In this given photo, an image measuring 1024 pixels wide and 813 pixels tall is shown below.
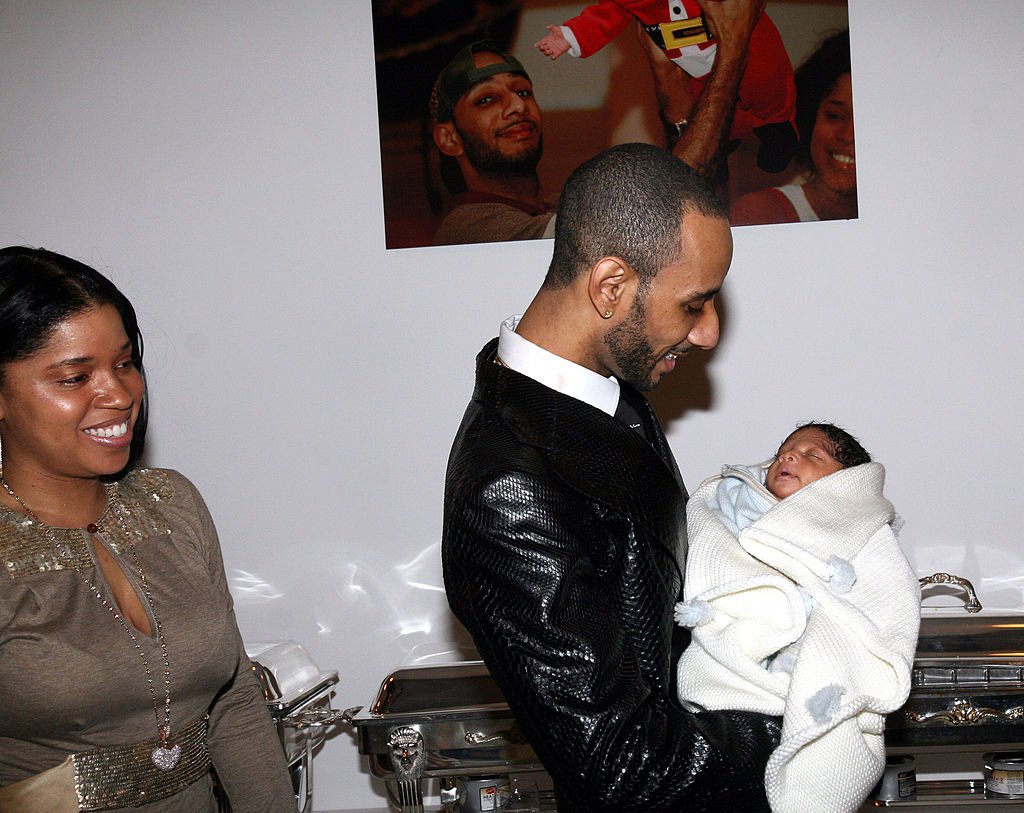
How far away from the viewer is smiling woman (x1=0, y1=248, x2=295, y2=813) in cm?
135

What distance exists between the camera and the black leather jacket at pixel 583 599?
1.05 meters

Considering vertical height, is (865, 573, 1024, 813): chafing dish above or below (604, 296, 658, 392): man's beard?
below

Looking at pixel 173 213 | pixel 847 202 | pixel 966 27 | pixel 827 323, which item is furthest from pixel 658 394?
pixel 173 213

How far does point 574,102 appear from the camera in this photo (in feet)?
7.44

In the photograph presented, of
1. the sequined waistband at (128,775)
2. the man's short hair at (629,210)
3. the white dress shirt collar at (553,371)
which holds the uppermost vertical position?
the man's short hair at (629,210)

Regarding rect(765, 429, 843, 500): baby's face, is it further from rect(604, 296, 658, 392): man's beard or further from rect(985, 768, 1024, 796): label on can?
rect(985, 768, 1024, 796): label on can

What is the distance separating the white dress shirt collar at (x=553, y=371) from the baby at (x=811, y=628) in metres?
0.27

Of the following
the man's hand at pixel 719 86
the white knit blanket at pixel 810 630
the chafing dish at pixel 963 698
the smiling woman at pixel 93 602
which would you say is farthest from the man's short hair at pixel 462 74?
the chafing dish at pixel 963 698

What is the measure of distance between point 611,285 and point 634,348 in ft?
0.28

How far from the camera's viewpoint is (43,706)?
1332 mm

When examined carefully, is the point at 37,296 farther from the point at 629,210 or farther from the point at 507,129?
the point at 507,129

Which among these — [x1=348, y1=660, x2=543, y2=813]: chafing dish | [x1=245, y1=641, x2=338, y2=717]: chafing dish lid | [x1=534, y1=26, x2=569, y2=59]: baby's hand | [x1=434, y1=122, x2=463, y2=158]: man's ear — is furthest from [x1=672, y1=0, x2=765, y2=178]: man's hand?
[x1=245, y1=641, x2=338, y2=717]: chafing dish lid

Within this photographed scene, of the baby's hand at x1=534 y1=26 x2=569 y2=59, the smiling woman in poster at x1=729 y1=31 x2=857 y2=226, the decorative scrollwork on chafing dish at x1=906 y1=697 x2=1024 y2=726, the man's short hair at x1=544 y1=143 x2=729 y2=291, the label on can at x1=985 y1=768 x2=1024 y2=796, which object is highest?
the baby's hand at x1=534 y1=26 x2=569 y2=59

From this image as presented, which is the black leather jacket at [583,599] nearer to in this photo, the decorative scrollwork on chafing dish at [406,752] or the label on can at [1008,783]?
the decorative scrollwork on chafing dish at [406,752]
